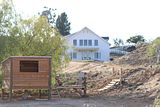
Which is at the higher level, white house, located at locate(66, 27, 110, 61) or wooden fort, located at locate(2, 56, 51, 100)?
white house, located at locate(66, 27, 110, 61)

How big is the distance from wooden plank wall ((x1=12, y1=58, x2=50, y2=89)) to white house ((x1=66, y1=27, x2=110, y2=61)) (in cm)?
7020

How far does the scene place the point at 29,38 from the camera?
36969mm

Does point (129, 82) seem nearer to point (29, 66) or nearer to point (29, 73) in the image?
point (29, 66)

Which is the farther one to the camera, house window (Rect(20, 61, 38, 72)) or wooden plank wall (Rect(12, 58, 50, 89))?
house window (Rect(20, 61, 38, 72))

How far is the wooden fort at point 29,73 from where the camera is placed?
101 feet

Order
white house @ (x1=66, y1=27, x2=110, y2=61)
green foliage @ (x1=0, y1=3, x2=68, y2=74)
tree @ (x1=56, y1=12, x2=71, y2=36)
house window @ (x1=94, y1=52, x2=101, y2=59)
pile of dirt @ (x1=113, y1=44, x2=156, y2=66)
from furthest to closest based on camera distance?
tree @ (x1=56, y1=12, x2=71, y2=36) → house window @ (x1=94, y1=52, x2=101, y2=59) → white house @ (x1=66, y1=27, x2=110, y2=61) → pile of dirt @ (x1=113, y1=44, x2=156, y2=66) → green foliage @ (x1=0, y1=3, x2=68, y2=74)


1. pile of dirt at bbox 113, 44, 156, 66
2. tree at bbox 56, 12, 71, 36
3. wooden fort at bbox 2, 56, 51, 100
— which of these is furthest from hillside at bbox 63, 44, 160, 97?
tree at bbox 56, 12, 71, 36

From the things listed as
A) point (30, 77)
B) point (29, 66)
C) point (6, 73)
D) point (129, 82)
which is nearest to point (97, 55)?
point (129, 82)

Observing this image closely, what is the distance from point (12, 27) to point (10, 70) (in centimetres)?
664

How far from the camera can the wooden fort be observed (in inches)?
1206

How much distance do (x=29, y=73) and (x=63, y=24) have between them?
8949cm

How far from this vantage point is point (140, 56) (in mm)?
59750

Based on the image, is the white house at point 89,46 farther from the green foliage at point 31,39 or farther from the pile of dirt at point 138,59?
the green foliage at point 31,39

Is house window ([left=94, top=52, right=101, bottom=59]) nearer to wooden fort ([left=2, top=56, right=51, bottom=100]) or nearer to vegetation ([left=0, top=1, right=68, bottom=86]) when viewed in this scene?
vegetation ([left=0, top=1, right=68, bottom=86])
